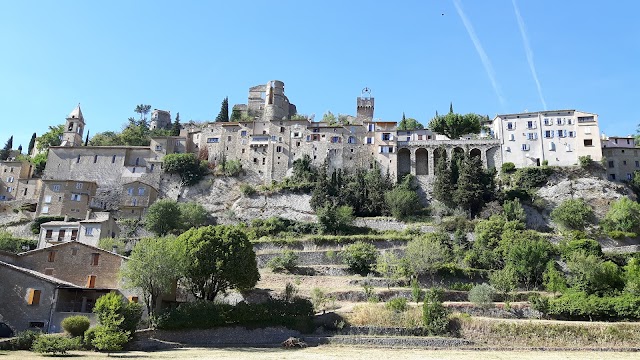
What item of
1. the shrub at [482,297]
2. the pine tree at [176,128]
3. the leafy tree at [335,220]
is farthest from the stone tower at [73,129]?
the shrub at [482,297]

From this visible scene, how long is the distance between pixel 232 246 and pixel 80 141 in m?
64.7

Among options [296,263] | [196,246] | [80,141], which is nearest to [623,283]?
[296,263]

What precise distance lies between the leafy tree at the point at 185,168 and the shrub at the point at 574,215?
50.4m

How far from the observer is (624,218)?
62375 mm

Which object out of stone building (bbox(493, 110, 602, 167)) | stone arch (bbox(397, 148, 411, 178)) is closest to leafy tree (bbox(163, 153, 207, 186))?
stone arch (bbox(397, 148, 411, 178))

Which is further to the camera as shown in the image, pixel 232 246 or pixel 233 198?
pixel 233 198

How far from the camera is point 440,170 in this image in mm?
74625

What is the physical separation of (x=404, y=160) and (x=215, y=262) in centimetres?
4882

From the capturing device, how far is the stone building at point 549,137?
77062 mm

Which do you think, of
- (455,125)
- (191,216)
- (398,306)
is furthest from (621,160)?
(191,216)

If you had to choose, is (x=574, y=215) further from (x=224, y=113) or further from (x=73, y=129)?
(x=73, y=129)

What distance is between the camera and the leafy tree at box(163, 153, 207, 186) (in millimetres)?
82438

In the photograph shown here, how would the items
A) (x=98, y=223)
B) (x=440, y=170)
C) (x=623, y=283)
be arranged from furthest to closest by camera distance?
1. (x=440, y=170)
2. (x=98, y=223)
3. (x=623, y=283)

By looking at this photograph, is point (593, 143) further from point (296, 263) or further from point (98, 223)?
point (98, 223)
